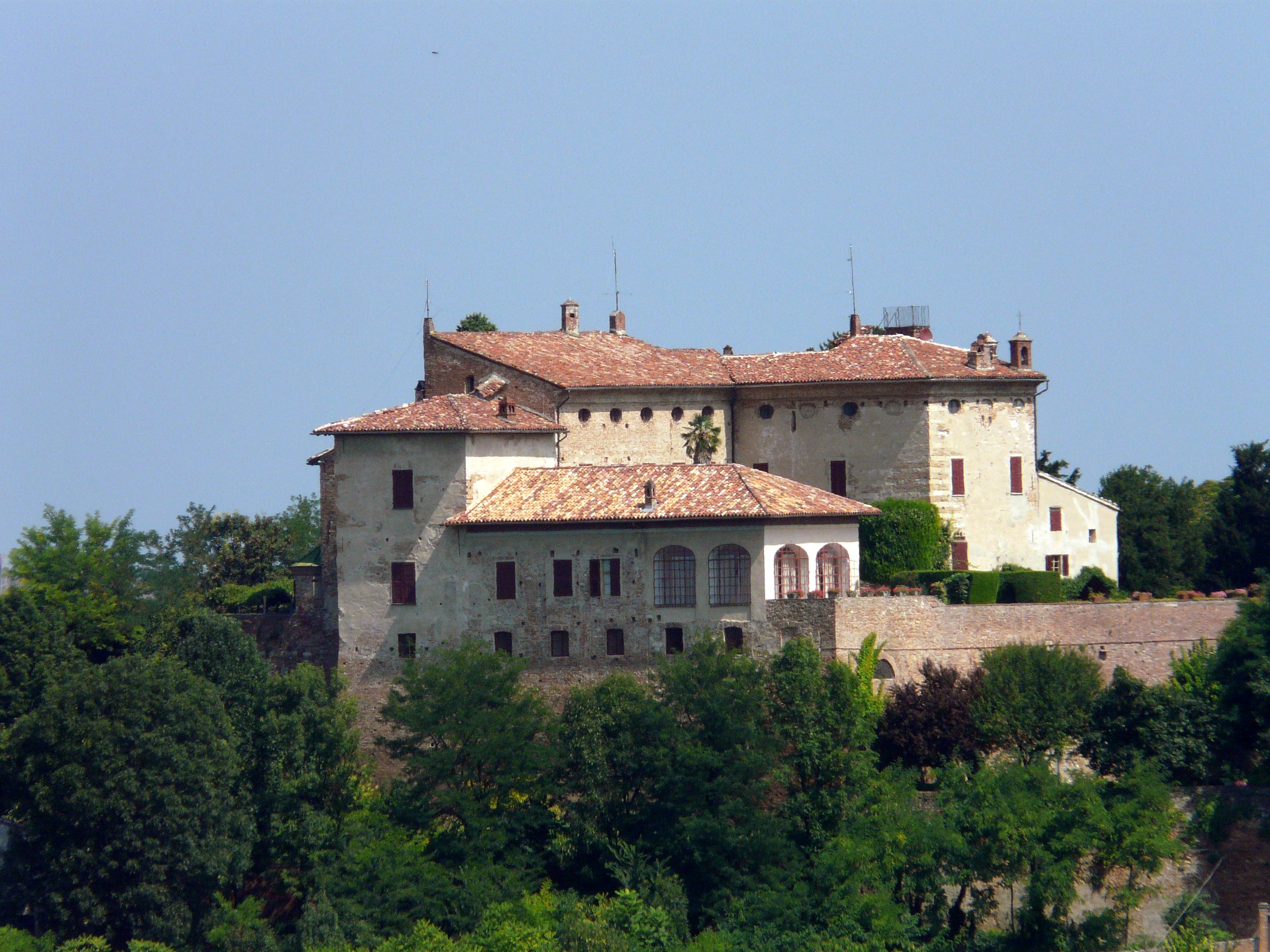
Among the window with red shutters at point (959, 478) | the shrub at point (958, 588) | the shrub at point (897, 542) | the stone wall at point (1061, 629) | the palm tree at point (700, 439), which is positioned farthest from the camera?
the palm tree at point (700, 439)

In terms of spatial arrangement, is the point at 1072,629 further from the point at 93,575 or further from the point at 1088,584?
the point at 93,575

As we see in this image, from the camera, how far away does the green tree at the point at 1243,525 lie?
6788cm

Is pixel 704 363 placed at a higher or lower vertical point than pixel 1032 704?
higher

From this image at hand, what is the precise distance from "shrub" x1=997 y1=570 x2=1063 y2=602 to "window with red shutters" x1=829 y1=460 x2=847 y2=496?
19.0ft

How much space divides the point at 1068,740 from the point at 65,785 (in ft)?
78.7

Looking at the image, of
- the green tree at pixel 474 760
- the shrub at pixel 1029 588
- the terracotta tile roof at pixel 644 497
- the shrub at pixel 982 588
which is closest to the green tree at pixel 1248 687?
the shrub at pixel 1029 588

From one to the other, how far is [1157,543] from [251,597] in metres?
29.3

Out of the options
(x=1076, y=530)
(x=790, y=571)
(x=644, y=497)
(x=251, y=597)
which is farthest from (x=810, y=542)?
(x=251, y=597)

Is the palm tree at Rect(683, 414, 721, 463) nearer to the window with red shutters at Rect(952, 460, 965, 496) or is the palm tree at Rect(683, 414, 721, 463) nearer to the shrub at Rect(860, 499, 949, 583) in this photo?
the shrub at Rect(860, 499, 949, 583)

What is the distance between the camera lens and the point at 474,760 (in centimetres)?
5219

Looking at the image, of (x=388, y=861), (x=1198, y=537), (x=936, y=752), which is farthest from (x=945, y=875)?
(x=1198, y=537)

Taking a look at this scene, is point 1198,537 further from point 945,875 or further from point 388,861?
point 388,861

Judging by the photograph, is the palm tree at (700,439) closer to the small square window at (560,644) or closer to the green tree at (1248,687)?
the small square window at (560,644)

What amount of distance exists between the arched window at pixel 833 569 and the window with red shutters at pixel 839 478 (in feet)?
21.3
